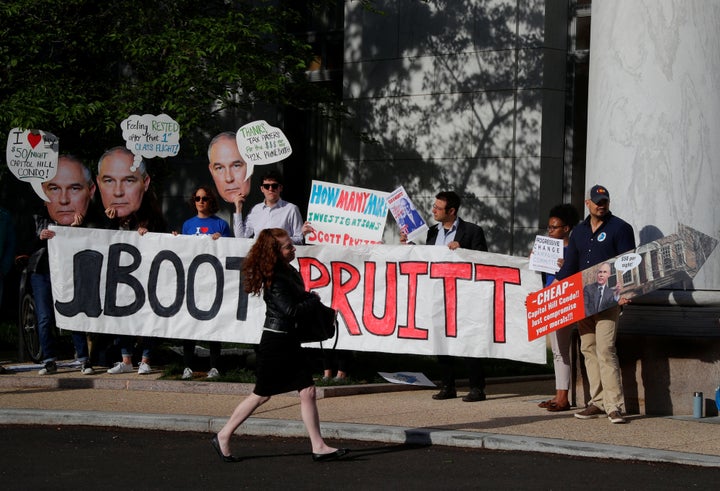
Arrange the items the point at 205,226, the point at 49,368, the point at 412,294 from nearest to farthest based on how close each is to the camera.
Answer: the point at 412,294 < the point at 205,226 < the point at 49,368

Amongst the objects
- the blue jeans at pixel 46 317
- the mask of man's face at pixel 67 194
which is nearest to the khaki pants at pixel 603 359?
the blue jeans at pixel 46 317

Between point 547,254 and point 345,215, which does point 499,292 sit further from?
point 345,215

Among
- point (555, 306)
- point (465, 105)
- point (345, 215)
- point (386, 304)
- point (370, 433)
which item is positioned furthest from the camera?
point (465, 105)

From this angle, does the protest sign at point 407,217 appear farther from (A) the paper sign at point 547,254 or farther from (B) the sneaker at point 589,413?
(B) the sneaker at point 589,413

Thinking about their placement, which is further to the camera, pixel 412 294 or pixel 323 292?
pixel 323 292

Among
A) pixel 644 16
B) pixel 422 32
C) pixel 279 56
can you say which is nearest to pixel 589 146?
pixel 644 16

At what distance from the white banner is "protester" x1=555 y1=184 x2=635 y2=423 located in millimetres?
849

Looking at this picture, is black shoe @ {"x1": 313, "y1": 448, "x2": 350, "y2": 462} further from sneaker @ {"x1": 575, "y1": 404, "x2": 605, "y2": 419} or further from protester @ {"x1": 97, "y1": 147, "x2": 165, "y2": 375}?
protester @ {"x1": 97, "y1": 147, "x2": 165, "y2": 375}

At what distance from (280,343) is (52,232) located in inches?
219

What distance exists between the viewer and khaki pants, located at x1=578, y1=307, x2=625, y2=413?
34.1ft

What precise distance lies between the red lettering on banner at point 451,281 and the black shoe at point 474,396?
56 centimetres

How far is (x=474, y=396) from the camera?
11.8 meters

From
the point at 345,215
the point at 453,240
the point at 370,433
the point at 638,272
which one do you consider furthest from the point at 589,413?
the point at 345,215

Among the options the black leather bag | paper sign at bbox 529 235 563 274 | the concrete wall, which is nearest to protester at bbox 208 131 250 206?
paper sign at bbox 529 235 563 274
